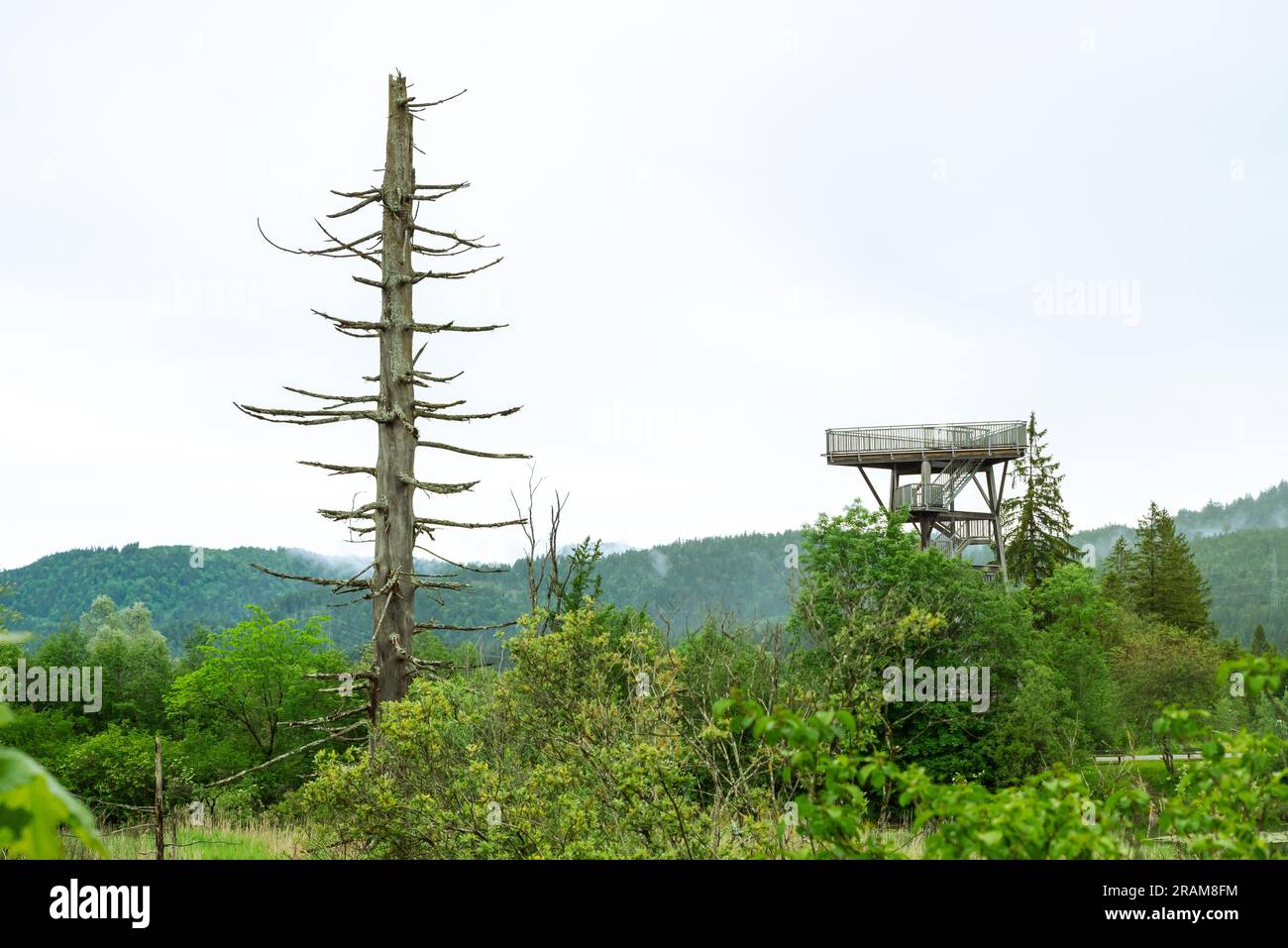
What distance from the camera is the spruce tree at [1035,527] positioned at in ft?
162

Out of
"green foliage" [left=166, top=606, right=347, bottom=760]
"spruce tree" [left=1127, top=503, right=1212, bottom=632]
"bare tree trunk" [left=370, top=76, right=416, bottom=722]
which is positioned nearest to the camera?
"bare tree trunk" [left=370, top=76, right=416, bottom=722]

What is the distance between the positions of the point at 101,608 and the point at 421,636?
154 ft

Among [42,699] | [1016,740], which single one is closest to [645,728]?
[1016,740]

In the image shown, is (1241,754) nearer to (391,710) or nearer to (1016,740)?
(391,710)

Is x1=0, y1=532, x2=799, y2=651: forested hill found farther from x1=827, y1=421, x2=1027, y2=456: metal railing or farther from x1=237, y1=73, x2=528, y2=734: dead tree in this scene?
x1=237, y1=73, x2=528, y2=734: dead tree

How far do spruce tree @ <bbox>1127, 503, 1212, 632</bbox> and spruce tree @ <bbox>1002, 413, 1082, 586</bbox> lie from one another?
3.69 m

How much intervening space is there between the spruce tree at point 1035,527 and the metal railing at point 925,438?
565 inches

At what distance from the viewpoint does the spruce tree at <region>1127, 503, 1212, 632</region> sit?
5028cm

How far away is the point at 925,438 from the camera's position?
35.9 meters

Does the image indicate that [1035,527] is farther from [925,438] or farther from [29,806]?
[29,806]

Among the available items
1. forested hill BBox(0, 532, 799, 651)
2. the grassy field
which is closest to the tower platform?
the grassy field

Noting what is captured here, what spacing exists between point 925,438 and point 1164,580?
22.8m

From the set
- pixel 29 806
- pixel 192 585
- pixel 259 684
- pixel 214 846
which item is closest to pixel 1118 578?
pixel 259 684
